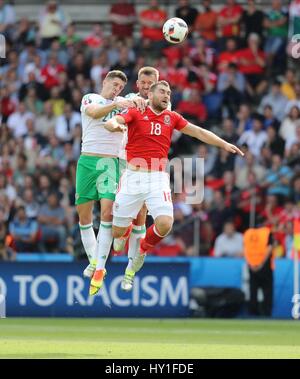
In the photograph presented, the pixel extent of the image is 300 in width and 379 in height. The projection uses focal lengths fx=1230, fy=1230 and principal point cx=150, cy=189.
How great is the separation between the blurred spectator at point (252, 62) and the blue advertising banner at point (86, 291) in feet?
20.6

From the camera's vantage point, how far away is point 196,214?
23953mm

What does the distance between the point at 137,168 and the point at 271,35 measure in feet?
39.4

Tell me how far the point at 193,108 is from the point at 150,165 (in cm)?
1035

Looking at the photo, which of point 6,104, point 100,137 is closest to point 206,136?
point 100,137

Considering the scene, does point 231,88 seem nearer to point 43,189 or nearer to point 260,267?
point 43,189

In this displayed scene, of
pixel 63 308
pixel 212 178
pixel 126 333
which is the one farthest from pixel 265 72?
pixel 126 333

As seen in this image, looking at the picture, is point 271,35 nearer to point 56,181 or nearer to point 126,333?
point 56,181

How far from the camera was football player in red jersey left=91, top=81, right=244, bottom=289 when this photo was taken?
16250 millimetres

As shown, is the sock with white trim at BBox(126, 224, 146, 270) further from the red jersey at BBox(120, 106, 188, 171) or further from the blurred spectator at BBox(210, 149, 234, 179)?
the blurred spectator at BBox(210, 149, 234, 179)

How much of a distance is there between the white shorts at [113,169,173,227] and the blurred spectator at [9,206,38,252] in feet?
26.4

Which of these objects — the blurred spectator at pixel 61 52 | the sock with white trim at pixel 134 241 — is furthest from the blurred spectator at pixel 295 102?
the sock with white trim at pixel 134 241

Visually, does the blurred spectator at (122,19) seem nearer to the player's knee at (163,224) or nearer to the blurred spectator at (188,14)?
the blurred spectator at (188,14)

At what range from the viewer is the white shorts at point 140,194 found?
1638cm

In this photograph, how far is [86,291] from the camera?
2238cm
